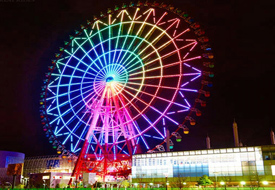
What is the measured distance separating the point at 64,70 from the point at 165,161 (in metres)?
20.6

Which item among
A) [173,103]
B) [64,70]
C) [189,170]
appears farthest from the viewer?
[189,170]

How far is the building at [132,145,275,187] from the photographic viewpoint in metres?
41.4

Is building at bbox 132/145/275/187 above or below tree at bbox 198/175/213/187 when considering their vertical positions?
above

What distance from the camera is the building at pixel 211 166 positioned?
41.4m

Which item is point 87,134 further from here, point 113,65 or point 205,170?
point 205,170

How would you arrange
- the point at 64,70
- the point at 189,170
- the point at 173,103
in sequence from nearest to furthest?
the point at 173,103 < the point at 64,70 < the point at 189,170

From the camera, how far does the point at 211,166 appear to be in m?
44.5

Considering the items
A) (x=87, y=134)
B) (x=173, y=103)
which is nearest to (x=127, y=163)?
(x=87, y=134)

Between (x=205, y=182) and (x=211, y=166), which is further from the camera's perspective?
(x=211, y=166)

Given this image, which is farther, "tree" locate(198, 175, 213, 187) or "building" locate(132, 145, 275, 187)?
"building" locate(132, 145, 275, 187)

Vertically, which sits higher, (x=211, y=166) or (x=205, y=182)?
(x=211, y=166)

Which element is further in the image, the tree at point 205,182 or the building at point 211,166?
the building at point 211,166

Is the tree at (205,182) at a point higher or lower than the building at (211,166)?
lower

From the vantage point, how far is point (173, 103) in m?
36.9
